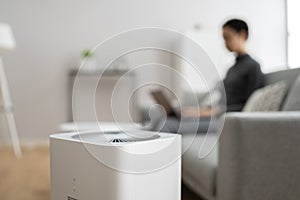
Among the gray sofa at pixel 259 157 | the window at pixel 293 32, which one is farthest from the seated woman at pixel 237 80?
the window at pixel 293 32

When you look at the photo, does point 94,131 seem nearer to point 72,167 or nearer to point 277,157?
point 72,167

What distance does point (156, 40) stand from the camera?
374 cm

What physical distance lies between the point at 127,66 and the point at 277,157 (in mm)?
2705

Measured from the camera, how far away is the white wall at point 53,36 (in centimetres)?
367

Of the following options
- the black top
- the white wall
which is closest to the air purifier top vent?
the black top

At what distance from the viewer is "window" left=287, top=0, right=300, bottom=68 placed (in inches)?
134

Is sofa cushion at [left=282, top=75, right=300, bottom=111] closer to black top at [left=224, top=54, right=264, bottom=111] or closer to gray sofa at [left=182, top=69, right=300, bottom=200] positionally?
gray sofa at [left=182, top=69, right=300, bottom=200]

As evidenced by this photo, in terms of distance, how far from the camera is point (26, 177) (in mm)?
2145

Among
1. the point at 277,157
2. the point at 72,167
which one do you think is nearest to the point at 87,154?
→ the point at 72,167

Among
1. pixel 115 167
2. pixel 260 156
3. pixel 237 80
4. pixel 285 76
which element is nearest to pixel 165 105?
pixel 237 80

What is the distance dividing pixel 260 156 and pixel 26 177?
1626 millimetres

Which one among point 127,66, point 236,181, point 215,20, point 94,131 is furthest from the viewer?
point 215,20

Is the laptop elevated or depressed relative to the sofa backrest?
depressed

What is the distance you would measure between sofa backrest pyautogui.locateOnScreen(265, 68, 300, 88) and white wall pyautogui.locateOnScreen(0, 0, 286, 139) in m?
2.21
